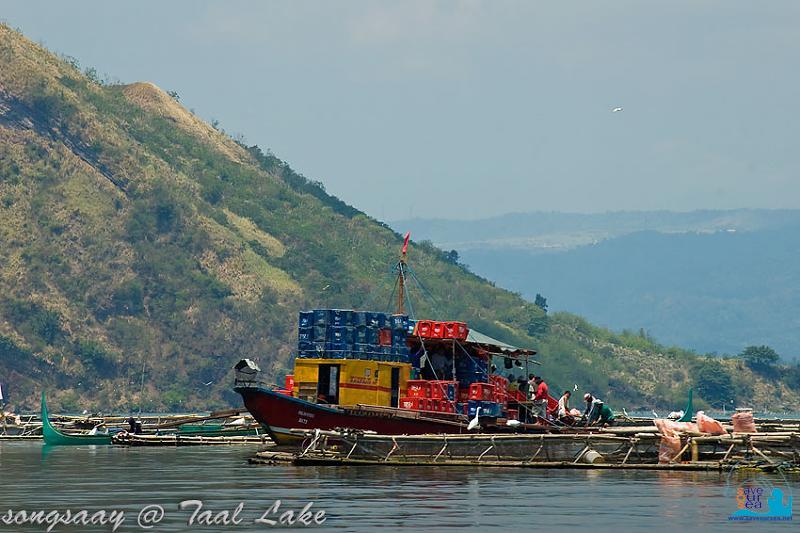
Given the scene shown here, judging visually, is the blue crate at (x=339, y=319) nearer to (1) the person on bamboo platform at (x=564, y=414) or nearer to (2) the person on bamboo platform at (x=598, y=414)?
(2) the person on bamboo platform at (x=598, y=414)

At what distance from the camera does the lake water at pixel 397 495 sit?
36125 mm

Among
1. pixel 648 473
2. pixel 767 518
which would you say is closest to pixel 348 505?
pixel 767 518

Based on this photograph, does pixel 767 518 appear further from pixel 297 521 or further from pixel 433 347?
pixel 433 347

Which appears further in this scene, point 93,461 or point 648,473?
point 93,461

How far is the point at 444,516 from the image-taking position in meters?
37.7

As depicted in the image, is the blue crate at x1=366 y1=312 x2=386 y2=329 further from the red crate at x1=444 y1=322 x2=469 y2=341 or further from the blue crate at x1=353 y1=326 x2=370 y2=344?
the red crate at x1=444 y1=322 x2=469 y2=341

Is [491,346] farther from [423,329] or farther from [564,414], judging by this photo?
[564,414]

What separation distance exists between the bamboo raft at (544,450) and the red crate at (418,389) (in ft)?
42.4

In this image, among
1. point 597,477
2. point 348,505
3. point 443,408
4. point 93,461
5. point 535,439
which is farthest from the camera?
point 443,408

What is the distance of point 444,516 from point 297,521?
3.91 m

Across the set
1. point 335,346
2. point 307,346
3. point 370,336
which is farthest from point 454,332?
point 307,346

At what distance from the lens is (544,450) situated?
57000 millimetres

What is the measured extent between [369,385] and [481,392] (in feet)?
19.5

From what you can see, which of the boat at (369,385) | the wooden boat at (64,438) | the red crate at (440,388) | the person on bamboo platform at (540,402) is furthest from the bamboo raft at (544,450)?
the wooden boat at (64,438)
